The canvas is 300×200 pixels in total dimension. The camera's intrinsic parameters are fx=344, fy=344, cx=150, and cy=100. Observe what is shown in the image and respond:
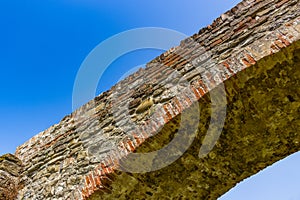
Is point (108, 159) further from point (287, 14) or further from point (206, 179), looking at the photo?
point (287, 14)

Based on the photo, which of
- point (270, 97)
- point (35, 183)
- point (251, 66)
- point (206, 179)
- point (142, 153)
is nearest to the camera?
point (251, 66)

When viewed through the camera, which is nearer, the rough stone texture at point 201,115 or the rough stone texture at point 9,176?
the rough stone texture at point 201,115

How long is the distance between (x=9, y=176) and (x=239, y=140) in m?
2.95

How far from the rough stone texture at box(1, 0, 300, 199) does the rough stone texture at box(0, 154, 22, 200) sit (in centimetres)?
22

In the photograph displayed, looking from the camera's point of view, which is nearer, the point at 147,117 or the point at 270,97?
the point at 270,97

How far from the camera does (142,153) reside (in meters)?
3.37

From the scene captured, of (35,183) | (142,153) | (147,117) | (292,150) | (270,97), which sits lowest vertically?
(292,150)

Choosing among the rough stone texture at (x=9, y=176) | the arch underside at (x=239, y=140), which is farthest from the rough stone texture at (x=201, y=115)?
the rough stone texture at (x=9, y=176)

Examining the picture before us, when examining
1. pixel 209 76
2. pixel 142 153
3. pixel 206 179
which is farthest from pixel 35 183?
pixel 209 76

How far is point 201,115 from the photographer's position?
10.4 ft

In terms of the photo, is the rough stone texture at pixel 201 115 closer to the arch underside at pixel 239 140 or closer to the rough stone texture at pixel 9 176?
the arch underside at pixel 239 140

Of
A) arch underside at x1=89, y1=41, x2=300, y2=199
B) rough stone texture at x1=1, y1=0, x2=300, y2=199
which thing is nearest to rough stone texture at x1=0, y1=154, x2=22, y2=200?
rough stone texture at x1=1, y1=0, x2=300, y2=199

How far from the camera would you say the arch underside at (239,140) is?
2891mm

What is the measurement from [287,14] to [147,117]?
159 cm
